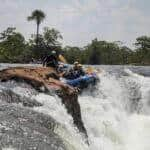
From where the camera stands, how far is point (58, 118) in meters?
10.5

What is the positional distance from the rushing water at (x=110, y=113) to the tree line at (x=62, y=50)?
30.2m

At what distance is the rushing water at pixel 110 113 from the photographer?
428 inches

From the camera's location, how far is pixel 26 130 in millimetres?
8156

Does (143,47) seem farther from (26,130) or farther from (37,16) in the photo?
(26,130)

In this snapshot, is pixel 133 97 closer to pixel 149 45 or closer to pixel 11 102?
pixel 11 102

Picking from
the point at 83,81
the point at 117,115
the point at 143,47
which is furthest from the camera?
the point at 143,47

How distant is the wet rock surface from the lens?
7488 mm

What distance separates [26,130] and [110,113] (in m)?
7.95

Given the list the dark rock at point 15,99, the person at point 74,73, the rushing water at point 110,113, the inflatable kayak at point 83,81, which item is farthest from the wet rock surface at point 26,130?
the person at point 74,73

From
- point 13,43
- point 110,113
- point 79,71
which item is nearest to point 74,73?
point 79,71

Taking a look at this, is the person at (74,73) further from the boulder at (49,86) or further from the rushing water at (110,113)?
the boulder at (49,86)

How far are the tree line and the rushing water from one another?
99.1ft

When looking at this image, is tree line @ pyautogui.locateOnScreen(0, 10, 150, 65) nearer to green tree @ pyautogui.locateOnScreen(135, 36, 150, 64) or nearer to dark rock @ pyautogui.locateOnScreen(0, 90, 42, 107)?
green tree @ pyautogui.locateOnScreen(135, 36, 150, 64)

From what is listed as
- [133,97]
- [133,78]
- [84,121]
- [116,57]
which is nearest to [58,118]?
[84,121]
